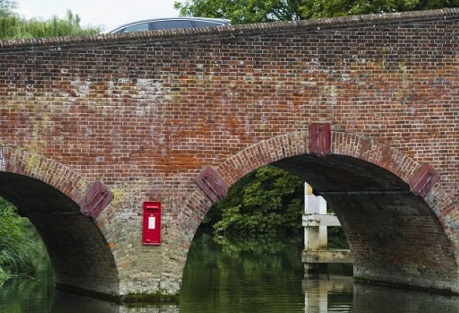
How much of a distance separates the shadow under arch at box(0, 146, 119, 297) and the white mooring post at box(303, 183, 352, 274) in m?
6.03

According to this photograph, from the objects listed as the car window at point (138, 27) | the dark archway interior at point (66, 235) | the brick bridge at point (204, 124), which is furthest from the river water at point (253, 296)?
the car window at point (138, 27)

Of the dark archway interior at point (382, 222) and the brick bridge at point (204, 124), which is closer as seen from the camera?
the brick bridge at point (204, 124)

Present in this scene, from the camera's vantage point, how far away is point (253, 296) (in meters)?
21.9

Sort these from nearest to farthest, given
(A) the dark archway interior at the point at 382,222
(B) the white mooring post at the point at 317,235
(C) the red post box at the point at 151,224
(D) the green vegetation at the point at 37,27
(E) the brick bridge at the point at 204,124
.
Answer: (E) the brick bridge at the point at 204,124, (C) the red post box at the point at 151,224, (A) the dark archway interior at the point at 382,222, (B) the white mooring post at the point at 317,235, (D) the green vegetation at the point at 37,27

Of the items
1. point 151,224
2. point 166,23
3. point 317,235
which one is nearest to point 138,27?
point 166,23

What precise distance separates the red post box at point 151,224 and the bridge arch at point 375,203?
479mm

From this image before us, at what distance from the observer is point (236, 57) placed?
20.0m

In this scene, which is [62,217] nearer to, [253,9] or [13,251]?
[13,251]

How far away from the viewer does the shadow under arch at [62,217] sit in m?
18.6

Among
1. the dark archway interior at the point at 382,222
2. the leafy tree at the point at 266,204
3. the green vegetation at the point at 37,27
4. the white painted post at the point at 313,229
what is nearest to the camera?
the dark archway interior at the point at 382,222

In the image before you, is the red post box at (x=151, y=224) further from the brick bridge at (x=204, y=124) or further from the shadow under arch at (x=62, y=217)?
the shadow under arch at (x=62, y=217)

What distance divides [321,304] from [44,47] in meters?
6.29

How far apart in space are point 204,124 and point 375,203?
15.3 feet

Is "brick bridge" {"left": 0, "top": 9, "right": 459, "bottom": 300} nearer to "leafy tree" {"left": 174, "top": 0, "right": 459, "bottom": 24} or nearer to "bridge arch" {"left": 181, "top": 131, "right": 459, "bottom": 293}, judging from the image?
"bridge arch" {"left": 181, "top": 131, "right": 459, "bottom": 293}
